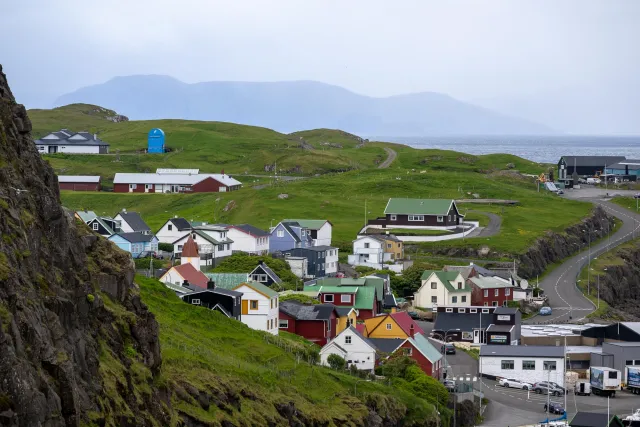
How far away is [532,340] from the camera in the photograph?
224ft

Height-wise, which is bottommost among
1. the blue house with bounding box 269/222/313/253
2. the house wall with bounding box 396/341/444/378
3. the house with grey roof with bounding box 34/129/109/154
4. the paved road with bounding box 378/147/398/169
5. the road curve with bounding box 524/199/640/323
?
the road curve with bounding box 524/199/640/323

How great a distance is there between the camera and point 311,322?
62719 mm

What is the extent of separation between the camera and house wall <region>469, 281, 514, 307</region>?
3246 inches

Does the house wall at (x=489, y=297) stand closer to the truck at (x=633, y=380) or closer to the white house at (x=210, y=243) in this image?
the white house at (x=210, y=243)

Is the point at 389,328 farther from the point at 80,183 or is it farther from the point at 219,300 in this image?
the point at 80,183

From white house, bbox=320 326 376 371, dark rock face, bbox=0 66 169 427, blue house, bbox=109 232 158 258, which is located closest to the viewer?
dark rock face, bbox=0 66 169 427

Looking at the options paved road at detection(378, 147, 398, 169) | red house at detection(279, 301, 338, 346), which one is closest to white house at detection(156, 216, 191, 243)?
red house at detection(279, 301, 338, 346)

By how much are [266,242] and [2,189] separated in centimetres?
7069

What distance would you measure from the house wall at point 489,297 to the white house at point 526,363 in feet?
66.1

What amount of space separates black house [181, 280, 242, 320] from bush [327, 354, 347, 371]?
6.42 m

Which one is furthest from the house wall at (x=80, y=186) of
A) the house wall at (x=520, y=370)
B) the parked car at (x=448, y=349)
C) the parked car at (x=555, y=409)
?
the parked car at (x=555, y=409)

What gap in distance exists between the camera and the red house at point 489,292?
82.6 metres

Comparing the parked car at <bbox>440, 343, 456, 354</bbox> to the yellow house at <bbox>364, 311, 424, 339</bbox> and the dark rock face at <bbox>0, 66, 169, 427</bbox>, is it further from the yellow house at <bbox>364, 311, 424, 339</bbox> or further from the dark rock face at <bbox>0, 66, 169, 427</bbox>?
the dark rock face at <bbox>0, 66, 169, 427</bbox>

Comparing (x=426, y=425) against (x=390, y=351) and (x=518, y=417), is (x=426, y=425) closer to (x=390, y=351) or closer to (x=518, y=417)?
(x=518, y=417)
